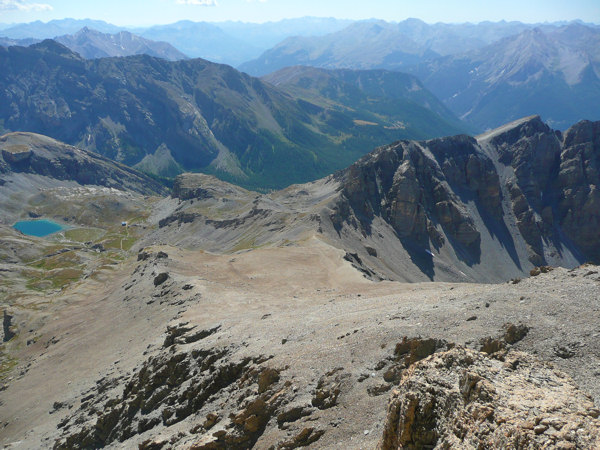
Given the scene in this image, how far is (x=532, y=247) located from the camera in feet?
600

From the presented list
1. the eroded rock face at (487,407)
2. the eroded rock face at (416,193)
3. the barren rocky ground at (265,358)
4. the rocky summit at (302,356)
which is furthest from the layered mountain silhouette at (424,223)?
the eroded rock face at (487,407)

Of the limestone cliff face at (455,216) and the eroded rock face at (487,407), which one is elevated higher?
the eroded rock face at (487,407)

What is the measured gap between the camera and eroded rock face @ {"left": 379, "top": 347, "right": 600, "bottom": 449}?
52.4ft

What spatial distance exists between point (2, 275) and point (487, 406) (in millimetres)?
206963

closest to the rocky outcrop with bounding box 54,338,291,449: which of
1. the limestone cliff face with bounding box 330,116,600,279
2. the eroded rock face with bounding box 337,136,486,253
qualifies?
the limestone cliff face with bounding box 330,116,600,279

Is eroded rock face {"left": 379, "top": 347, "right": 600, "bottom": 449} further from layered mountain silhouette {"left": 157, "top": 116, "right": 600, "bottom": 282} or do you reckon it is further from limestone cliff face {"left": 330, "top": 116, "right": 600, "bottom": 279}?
limestone cliff face {"left": 330, "top": 116, "right": 600, "bottom": 279}

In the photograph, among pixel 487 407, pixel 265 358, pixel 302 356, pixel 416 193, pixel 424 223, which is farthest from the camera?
pixel 416 193

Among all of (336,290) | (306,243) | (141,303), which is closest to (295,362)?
(336,290)

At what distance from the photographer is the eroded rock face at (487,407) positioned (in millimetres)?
15969

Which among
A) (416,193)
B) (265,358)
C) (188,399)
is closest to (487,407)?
(265,358)

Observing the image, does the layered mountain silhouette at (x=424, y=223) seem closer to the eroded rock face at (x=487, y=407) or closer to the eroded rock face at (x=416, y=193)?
the eroded rock face at (x=416, y=193)

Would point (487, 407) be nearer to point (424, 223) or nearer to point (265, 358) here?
point (265, 358)

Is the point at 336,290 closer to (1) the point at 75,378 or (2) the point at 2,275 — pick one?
(1) the point at 75,378

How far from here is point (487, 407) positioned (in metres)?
18.4
